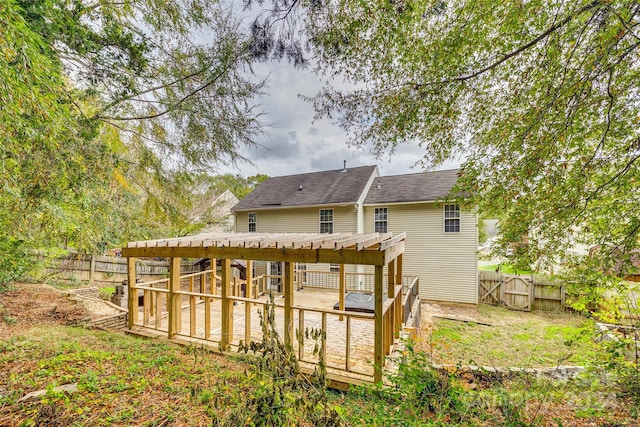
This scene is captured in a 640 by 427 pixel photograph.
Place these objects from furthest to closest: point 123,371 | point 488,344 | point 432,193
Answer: point 432,193, point 488,344, point 123,371

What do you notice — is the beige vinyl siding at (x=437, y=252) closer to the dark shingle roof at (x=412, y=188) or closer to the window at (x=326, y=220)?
the dark shingle roof at (x=412, y=188)

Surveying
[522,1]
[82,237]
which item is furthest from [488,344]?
[82,237]

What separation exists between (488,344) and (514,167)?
6.16 m

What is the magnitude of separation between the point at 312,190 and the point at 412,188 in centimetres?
519

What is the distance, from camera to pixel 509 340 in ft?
25.0

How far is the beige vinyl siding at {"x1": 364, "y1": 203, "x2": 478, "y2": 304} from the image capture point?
1123 cm

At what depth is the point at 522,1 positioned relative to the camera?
3.09m

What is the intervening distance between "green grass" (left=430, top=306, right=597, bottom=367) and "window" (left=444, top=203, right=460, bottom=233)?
3.49 metres

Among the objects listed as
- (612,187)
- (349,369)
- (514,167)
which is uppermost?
(514,167)

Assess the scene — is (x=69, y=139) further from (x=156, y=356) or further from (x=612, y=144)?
(x=612, y=144)

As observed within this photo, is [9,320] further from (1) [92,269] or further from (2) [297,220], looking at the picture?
(2) [297,220]

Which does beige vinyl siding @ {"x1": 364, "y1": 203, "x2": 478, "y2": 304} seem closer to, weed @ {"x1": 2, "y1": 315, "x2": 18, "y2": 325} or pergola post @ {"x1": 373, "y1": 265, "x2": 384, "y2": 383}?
pergola post @ {"x1": 373, "y1": 265, "x2": 384, "y2": 383}

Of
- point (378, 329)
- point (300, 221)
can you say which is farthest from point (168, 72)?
point (300, 221)

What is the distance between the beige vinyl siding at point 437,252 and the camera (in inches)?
442
